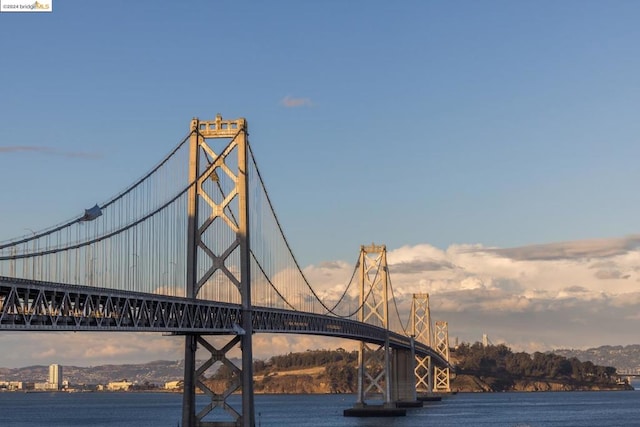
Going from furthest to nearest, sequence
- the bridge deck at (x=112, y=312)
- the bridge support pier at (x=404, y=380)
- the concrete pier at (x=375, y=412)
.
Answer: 1. the bridge support pier at (x=404, y=380)
2. the concrete pier at (x=375, y=412)
3. the bridge deck at (x=112, y=312)

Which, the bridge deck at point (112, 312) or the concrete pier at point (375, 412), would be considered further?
the concrete pier at point (375, 412)

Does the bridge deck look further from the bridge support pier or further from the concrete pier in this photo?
the bridge support pier

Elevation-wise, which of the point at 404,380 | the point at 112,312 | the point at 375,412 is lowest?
the point at 375,412

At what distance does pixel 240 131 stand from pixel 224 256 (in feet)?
20.4

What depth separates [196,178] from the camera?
171ft

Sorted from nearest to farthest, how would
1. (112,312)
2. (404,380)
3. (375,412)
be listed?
(112,312) < (375,412) < (404,380)

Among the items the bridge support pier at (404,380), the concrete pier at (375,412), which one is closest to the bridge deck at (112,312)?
the concrete pier at (375,412)

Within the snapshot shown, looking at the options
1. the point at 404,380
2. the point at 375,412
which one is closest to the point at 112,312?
the point at 375,412

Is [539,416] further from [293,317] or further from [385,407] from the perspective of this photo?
[293,317]

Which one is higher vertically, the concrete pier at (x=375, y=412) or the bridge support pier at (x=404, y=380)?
the bridge support pier at (x=404, y=380)

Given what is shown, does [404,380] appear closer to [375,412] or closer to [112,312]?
[375,412]

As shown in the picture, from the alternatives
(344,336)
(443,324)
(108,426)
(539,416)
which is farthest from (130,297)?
(443,324)

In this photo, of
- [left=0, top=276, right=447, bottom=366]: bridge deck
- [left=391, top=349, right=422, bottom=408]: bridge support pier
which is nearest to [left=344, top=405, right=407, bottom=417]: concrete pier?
[left=391, top=349, right=422, bottom=408]: bridge support pier

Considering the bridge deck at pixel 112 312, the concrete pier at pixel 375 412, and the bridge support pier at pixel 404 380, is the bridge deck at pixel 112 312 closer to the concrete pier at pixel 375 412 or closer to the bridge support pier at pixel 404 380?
the concrete pier at pixel 375 412
